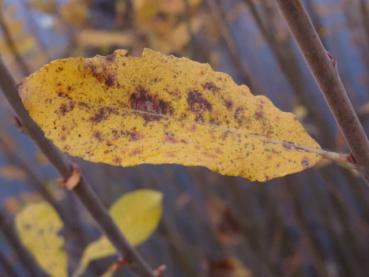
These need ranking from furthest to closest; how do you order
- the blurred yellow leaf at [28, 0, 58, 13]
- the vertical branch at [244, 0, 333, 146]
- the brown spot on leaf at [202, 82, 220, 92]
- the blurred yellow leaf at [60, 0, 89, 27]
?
the blurred yellow leaf at [60, 0, 89, 27] → the blurred yellow leaf at [28, 0, 58, 13] → the vertical branch at [244, 0, 333, 146] → the brown spot on leaf at [202, 82, 220, 92]

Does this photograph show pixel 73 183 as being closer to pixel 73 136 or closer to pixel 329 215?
pixel 73 136

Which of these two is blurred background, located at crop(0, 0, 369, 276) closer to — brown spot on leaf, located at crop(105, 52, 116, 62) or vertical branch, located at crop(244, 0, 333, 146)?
vertical branch, located at crop(244, 0, 333, 146)

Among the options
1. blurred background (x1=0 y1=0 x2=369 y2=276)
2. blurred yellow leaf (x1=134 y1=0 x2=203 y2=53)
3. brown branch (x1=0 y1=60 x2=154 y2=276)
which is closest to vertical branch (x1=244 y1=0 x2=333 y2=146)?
blurred background (x1=0 y1=0 x2=369 y2=276)

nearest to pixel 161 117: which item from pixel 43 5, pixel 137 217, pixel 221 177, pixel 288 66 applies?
pixel 137 217

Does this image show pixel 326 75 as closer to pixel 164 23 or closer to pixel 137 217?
pixel 137 217

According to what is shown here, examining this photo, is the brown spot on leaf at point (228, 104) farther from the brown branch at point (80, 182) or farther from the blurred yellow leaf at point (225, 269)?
the blurred yellow leaf at point (225, 269)

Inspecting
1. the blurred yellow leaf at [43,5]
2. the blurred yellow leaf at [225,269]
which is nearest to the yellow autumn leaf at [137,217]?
the blurred yellow leaf at [225,269]
